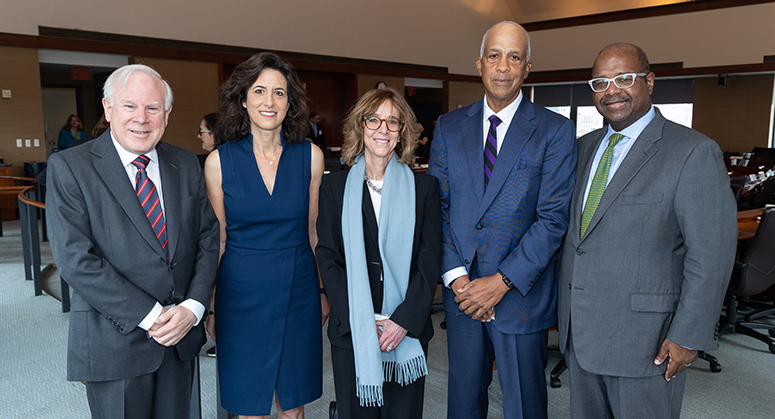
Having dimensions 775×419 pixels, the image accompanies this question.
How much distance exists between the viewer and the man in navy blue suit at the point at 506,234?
2.01 metres

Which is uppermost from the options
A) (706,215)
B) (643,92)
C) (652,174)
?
(643,92)

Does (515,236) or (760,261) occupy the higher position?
(515,236)

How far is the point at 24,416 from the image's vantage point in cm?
296

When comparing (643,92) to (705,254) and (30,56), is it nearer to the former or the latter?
(705,254)

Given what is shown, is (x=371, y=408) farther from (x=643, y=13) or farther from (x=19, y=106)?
(x=643, y=13)

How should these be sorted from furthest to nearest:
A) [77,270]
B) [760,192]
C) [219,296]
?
[760,192], [219,296], [77,270]

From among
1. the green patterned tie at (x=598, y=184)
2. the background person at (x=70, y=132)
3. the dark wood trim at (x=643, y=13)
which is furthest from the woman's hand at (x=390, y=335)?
the dark wood trim at (x=643, y=13)

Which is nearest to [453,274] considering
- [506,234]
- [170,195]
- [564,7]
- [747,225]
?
[506,234]

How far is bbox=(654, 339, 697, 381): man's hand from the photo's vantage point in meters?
1.80

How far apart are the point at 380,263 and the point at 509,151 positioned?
665 millimetres

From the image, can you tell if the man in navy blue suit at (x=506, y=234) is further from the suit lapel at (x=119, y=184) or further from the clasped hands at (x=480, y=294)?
the suit lapel at (x=119, y=184)

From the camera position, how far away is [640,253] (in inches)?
71.8

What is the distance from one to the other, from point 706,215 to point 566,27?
1508cm

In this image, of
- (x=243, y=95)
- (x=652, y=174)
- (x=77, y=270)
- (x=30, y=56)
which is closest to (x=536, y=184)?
(x=652, y=174)
